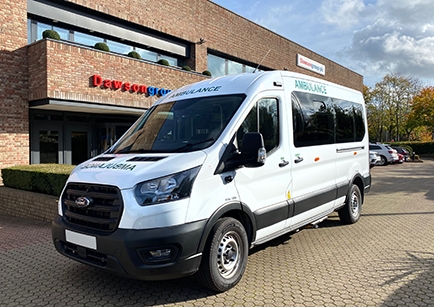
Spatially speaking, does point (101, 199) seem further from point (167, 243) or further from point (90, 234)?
point (167, 243)

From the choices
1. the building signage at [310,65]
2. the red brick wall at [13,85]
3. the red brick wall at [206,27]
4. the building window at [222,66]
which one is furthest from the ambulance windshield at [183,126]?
the building signage at [310,65]

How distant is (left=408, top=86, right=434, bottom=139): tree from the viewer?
40.9 m

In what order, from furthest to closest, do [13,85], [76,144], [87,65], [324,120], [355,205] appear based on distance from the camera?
[76,144]
[87,65]
[13,85]
[355,205]
[324,120]

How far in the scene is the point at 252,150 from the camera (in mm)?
3801

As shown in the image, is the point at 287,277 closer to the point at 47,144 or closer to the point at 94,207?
the point at 94,207

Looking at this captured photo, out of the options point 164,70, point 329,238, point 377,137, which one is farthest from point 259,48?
point 377,137

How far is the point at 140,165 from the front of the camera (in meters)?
3.58

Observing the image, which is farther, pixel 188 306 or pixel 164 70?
pixel 164 70

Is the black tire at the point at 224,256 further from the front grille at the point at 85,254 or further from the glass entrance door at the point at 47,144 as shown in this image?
the glass entrance door at the point at 47,144

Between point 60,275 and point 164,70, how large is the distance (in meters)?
10.8

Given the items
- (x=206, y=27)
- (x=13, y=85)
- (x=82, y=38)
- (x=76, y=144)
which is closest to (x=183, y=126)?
(x=13, y=85)

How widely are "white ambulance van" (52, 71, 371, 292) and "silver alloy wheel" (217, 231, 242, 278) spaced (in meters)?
0.01

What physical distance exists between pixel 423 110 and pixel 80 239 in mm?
46108

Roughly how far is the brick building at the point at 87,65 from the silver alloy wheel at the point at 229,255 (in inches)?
190
